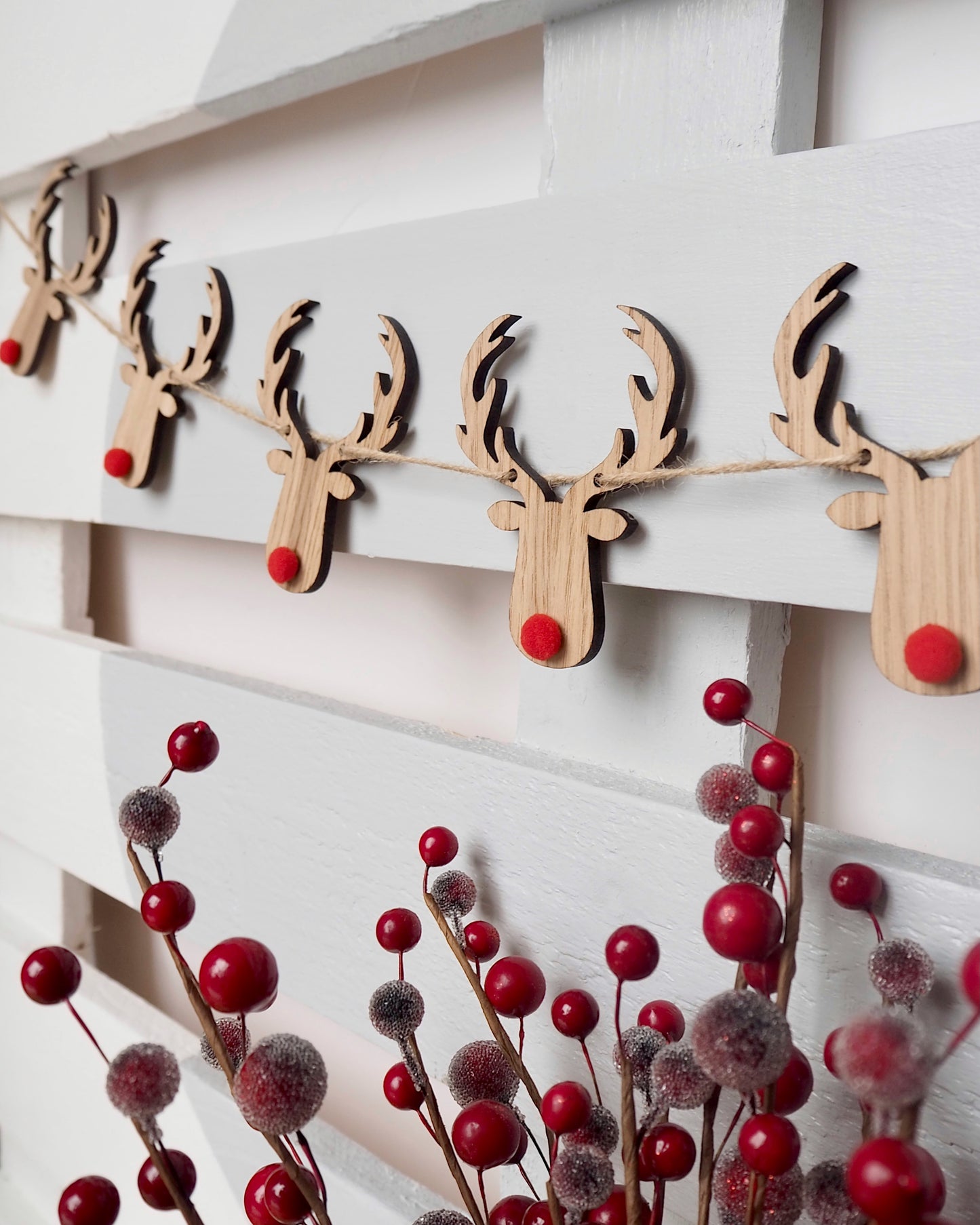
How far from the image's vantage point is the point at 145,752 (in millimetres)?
694

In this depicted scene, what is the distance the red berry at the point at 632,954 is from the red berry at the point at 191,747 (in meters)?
0.17

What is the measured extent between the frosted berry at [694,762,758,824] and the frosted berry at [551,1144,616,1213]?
0.12 metres

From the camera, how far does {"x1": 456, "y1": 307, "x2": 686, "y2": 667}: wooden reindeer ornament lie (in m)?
0.41

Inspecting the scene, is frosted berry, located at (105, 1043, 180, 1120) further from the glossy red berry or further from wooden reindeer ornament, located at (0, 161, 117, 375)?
wooden reindeer ornament, located at (0, 161, 117, 375)

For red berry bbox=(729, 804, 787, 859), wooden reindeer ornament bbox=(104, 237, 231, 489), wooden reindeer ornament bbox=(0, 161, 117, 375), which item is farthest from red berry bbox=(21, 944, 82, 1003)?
wooden reindeer ornament bbox=(0, 161, 117, 375)

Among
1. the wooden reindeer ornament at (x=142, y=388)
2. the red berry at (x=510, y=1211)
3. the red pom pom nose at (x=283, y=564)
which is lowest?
the red berry at (x=510, y=1211)

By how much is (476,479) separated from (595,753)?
15cm

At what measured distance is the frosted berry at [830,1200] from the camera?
0.97 ft

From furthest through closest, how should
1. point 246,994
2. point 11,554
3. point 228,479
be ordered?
point 11,554 < point 228,479 < point 246,994

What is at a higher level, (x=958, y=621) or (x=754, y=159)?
(x=754, y=159)

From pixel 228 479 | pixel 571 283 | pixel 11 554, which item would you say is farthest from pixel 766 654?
pixel 11 554

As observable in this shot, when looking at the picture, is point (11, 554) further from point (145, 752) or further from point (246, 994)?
point (246, 994)

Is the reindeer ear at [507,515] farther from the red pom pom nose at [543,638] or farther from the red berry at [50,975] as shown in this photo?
the red berry at [50,975]

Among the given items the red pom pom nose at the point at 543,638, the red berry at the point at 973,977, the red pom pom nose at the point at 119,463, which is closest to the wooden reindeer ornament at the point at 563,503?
the red pom pom nose at the point at 543,638
